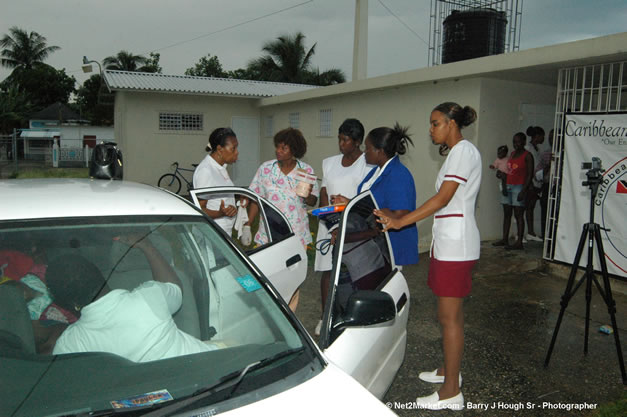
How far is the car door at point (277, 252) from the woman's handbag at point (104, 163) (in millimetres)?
515

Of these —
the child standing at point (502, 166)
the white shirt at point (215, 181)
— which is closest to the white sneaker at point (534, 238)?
the child standing at point (502, 166)

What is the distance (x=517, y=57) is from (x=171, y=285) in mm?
6517

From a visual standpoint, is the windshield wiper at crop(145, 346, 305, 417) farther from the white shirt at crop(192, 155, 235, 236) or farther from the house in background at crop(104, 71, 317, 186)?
the house in background at crop(104, 71, 317, 186)

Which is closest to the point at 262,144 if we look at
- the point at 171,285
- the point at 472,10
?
the point at 472,10

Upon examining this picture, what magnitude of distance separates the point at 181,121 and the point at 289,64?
17755 millimetres

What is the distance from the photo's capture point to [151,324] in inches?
74.3

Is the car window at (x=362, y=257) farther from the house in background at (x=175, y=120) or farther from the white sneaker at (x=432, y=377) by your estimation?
the house in background at (x=175, y=120)

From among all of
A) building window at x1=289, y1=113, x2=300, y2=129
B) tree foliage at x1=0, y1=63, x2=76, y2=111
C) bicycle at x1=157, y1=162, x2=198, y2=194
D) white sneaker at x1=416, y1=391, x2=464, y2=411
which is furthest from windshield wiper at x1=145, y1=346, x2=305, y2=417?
tree foliage at x1=0, y1=63, x2=76, y2=111

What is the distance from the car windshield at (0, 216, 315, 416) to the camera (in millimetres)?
1576

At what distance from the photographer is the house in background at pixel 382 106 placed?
7.14 metres

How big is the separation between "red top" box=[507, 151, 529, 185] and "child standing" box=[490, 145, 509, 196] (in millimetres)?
106

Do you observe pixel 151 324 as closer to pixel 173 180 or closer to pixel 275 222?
pixel 275 222

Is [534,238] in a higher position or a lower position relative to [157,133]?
lower

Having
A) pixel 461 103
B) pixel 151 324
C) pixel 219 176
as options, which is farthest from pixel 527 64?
pixel 151 324
